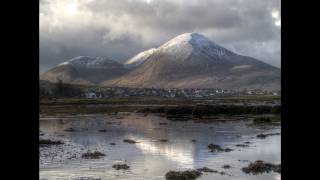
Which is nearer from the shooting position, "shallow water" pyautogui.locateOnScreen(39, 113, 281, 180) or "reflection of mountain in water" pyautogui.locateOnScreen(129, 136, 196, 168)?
"shallow water" pyautogui.locateOnScreen(39, 113, 281, 180)

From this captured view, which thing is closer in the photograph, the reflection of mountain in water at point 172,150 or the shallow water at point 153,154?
the shallow water at point 153,154

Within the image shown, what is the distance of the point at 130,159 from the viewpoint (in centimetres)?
3628

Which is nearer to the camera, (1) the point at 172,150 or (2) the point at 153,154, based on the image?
(2) the point at 153,154
